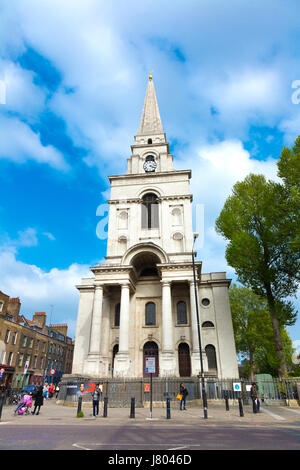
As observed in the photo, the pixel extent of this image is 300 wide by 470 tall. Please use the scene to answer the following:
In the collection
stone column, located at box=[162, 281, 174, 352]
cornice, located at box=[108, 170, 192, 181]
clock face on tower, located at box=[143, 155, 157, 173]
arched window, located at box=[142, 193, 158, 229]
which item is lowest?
stone column, located at box=[162, 281, 174, 352]

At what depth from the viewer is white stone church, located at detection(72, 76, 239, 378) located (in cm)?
2538

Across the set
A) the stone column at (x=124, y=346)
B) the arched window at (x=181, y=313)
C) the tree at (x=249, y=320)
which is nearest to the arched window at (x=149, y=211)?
the stone column at (x=124, y=346)

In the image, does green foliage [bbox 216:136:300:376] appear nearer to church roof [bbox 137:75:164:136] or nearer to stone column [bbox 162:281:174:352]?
stone column [bbox 162:281:174:352]

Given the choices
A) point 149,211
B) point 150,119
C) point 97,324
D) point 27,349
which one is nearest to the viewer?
point 97,324

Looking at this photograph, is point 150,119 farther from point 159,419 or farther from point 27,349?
point 159,419

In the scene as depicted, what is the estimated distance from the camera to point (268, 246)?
2398cm

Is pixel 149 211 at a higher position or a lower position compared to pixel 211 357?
higher

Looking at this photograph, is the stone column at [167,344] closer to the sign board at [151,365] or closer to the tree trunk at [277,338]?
the tree trunk at [277,338]

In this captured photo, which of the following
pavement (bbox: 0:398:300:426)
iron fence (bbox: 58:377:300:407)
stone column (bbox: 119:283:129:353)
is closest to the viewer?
pavement (bbox: 0:398:300:426)

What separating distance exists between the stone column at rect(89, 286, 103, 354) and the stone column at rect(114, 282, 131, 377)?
2.00 m

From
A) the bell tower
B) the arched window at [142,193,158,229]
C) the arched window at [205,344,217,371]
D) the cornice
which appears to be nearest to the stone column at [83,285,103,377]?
the arched window at [142,193,158,229]

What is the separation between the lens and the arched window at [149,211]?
106ft

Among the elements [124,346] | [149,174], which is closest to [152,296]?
[124,346]

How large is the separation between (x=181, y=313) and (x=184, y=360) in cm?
425
